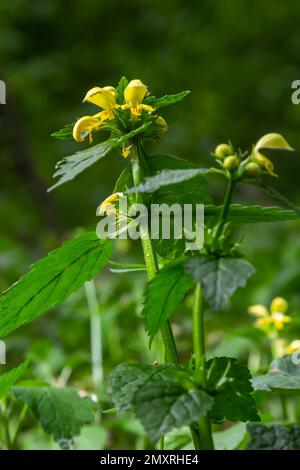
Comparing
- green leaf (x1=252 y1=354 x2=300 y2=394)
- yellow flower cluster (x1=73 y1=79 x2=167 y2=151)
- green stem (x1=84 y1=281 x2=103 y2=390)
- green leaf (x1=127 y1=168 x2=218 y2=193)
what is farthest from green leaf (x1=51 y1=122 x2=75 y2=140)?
green stem (x1=84 y1=281 x2=103 y2=390)

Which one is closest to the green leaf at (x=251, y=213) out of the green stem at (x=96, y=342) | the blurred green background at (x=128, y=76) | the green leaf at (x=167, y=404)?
the green leaf at (x=167, y=404)

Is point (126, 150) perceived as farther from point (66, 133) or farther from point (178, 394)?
point (178, 394)

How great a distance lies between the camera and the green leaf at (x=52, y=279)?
54cm

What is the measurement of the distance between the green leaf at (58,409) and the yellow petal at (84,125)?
0.31 metres

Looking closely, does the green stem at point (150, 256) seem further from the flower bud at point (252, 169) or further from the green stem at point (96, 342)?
the green stem at point (96, 342)

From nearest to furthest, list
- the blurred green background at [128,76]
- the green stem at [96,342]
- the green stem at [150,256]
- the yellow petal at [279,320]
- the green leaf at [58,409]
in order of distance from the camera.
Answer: the green stem at [150,256]
the green leaf at [58,409]
the yellow petal at [279,320]
the green stem at [96,342]
the blurred green background at [128,76]

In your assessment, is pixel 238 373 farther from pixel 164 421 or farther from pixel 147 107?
pixel 147 107

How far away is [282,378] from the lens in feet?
1.98

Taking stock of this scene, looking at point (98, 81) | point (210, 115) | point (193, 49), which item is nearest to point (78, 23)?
point (98, 81)

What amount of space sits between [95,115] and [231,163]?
0.15m

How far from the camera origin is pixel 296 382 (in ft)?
1.92

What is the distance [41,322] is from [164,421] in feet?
4.64

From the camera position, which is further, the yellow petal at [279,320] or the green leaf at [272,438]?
the yellow petal at [279,320]

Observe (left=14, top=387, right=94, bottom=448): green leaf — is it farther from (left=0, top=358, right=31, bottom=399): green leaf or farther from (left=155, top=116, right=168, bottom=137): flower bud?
(left=155, top=116, right=168, bottom=137): flower bud
